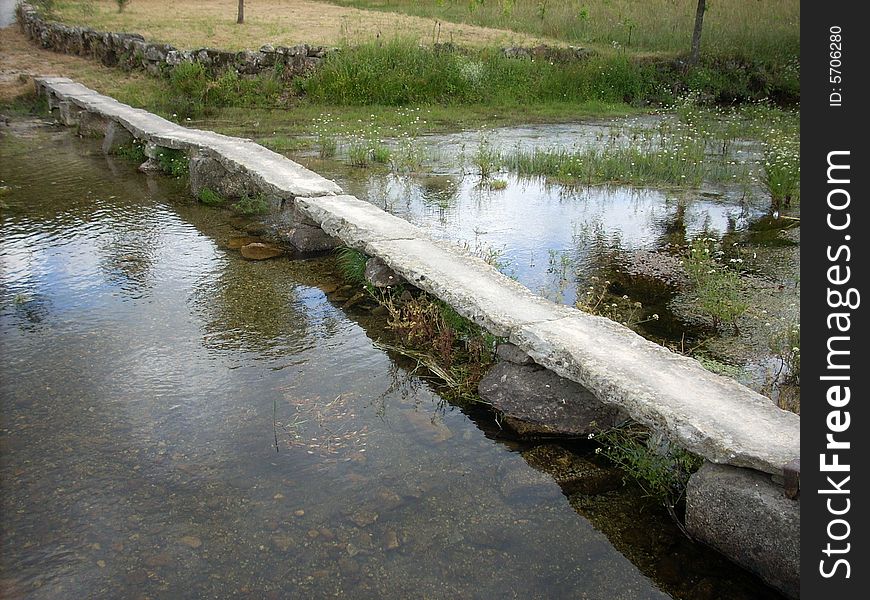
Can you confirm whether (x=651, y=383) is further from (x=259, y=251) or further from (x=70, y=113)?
(x=70, y=113)

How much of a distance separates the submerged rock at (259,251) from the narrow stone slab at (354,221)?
0.42m

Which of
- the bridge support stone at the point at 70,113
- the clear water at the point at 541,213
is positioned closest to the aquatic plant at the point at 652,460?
the clear water at the point at 541,213

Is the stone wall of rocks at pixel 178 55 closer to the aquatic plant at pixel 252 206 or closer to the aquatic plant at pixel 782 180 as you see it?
the aquatic plant at pixel 252 206

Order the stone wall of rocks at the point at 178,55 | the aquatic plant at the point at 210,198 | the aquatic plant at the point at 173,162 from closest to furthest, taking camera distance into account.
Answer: the aquatic plant at the point at 210,198 → the aquatic plant at the point at 173,162 → the stone wall of rocks at the point at 178,55

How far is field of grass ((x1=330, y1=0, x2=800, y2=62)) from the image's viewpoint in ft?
60.3

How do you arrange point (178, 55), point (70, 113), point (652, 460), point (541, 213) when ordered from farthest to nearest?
point (178, 55) → point (70, 113) → point (541, 213) → point (652, 460)

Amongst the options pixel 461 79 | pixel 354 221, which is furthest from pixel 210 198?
pixel 461 79

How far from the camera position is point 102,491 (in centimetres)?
353

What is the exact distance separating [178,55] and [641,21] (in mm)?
12619

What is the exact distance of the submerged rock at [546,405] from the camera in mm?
4078

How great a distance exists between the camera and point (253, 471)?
372cm

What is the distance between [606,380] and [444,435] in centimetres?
93

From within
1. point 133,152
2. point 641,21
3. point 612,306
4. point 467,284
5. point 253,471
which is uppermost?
point 641,21

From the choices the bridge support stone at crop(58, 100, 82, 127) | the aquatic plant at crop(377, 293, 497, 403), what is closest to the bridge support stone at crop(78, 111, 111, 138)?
the bridge support stone at crop(58, 100, 82, 127)
